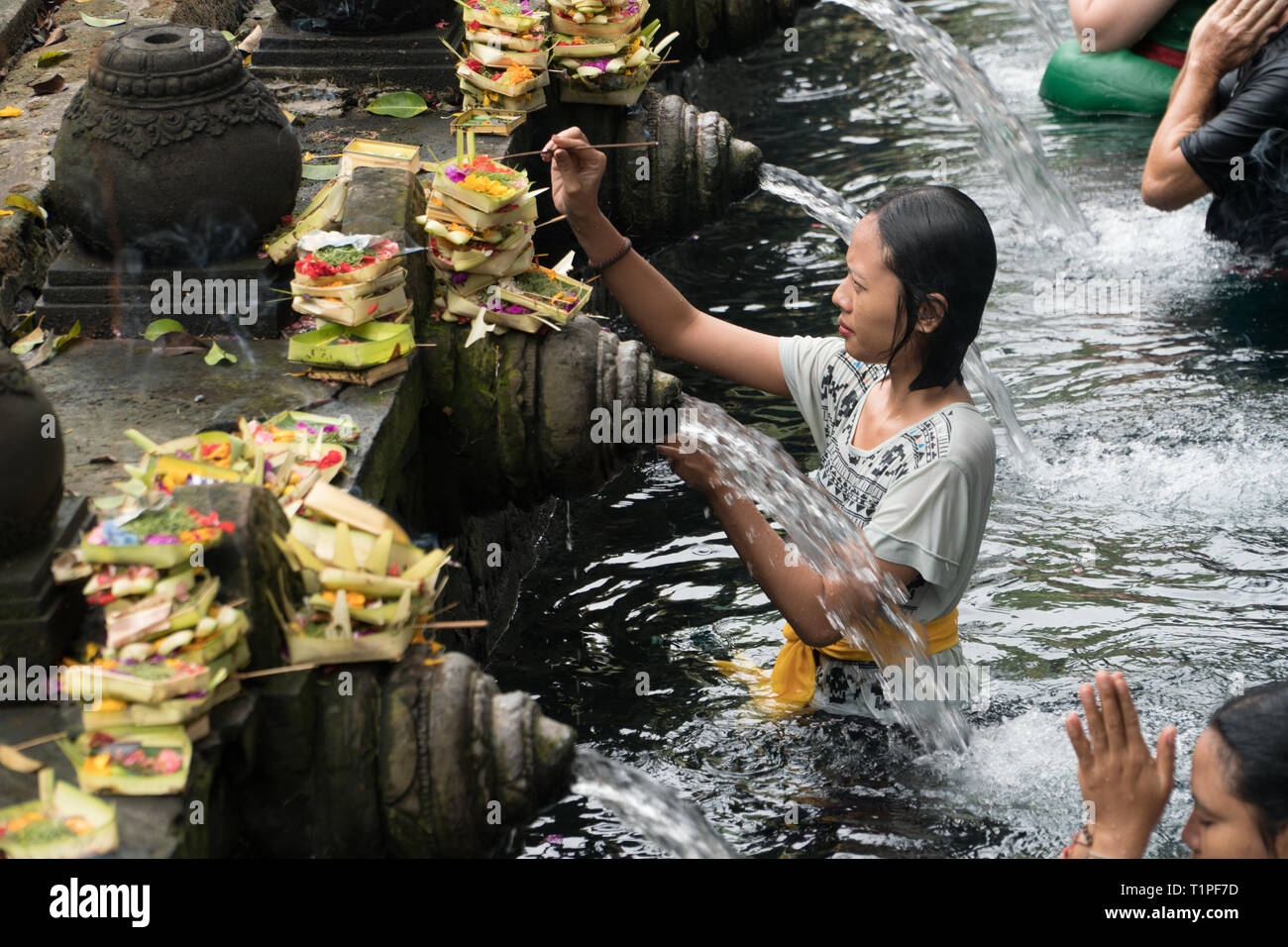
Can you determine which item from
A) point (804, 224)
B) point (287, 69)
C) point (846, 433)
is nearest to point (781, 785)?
point (846, 433)

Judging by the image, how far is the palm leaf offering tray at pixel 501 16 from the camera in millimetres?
4465

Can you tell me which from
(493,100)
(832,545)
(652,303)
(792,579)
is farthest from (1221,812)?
(493,100)

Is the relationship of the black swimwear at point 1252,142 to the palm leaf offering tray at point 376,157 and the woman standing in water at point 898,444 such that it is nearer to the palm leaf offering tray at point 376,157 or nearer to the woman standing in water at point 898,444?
the woman standing in water at point 898,444

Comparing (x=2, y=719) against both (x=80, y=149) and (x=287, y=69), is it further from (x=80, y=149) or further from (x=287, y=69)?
(x=287, y=69)

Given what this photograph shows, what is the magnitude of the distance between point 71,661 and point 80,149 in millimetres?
1452

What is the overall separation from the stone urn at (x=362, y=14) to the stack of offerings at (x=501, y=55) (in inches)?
16.4

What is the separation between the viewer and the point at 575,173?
330cm

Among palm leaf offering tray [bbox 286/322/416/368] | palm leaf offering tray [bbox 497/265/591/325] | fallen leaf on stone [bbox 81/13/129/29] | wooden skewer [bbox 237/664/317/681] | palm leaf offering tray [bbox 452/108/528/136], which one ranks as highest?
fallen leaf on stone [bbox 81/13/129/29]

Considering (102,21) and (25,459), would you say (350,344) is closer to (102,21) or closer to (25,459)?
(25,459)

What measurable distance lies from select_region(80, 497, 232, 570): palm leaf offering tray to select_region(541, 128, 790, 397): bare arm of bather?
1.28 metres

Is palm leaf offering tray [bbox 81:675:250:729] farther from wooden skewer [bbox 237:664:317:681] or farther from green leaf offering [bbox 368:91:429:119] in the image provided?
green leaf offering [bbox 368:91:429:119]

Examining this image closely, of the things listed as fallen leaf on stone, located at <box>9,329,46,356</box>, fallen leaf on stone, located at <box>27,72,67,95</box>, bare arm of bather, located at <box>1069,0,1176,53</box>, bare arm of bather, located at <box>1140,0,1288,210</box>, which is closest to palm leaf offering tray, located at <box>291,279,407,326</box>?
fallen leaf on stone, located at <box>9,329,46,356</box>

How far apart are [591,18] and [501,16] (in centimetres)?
54

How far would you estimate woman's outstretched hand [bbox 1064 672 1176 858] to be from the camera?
2.28 meters
